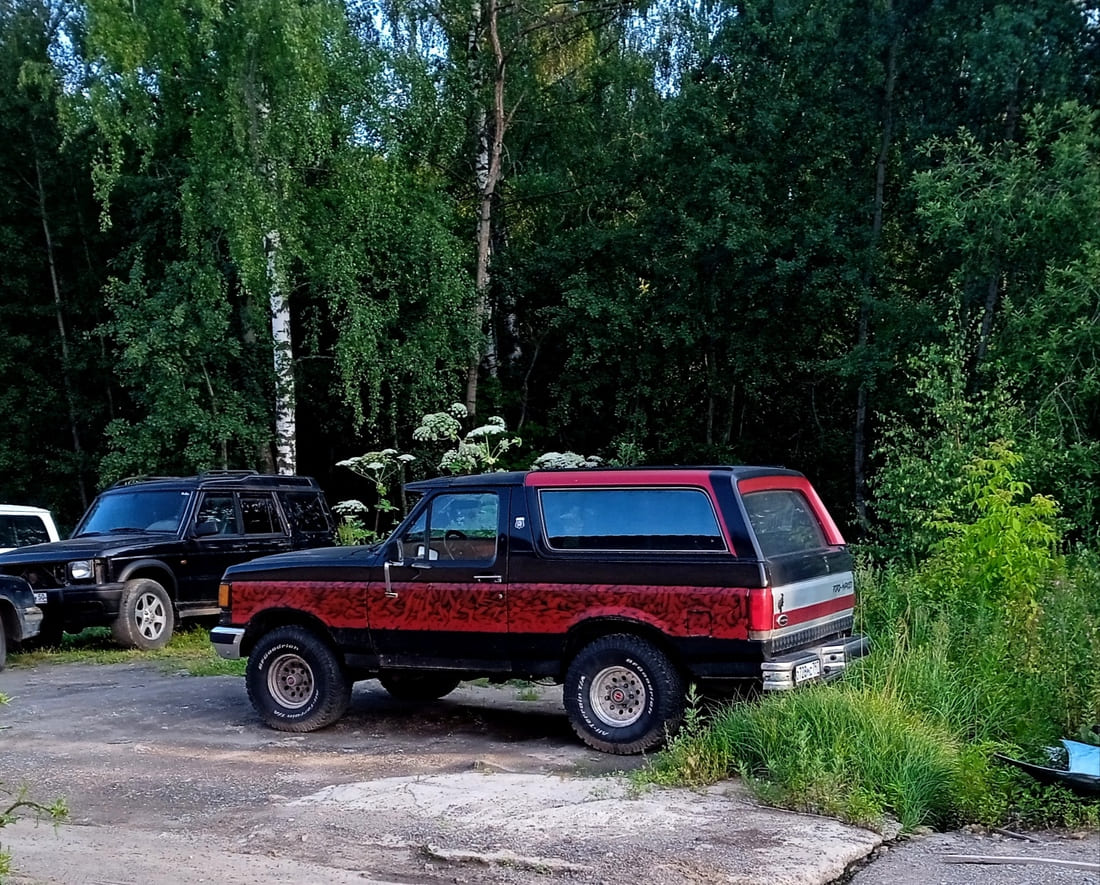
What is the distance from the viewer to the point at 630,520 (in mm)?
7852

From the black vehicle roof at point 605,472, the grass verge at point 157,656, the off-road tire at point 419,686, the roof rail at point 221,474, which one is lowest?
the grass verge at point 157,656

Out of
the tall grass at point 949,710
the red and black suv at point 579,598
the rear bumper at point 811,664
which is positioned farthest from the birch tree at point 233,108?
the rear bumper at point 811,664

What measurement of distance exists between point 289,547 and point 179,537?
1694 millimetres

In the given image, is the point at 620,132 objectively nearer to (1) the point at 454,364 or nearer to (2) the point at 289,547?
(1) the point at 454,364

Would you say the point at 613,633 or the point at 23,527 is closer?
the point at 613,633

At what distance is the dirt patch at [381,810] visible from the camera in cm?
545

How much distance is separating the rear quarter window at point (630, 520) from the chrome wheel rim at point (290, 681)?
238 centimetres

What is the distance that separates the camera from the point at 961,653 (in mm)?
8102

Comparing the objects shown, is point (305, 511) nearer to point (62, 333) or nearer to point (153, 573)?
point (153, 573)

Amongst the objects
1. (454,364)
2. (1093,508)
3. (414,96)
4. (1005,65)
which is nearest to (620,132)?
(414,96)

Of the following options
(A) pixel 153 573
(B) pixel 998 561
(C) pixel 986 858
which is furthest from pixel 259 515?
(C) pixel 986 858

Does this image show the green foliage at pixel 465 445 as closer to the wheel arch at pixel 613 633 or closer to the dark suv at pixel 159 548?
the dark suv at pixel 159 548

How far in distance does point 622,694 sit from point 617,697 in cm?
4

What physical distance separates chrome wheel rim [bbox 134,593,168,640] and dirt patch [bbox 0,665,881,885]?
12.5 feet
